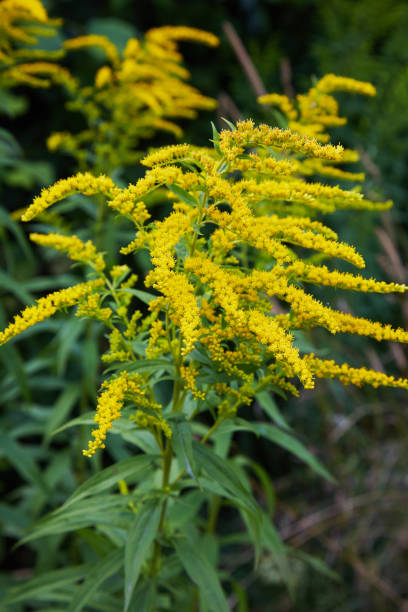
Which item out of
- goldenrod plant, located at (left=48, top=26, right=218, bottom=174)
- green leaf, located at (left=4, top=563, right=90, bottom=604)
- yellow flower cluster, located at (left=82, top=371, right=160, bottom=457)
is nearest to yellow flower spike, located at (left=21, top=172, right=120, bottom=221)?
yellow flower cluster, located at (left=82, top=371, right=160, bottom=457)

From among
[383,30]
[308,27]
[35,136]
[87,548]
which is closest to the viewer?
[87,548]

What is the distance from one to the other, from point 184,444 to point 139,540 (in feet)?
1.20

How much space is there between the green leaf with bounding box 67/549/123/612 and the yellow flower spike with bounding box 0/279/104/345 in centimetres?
85

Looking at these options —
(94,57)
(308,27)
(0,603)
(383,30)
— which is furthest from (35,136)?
(0,603)

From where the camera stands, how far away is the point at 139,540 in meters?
1.68

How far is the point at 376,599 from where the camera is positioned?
10.6 ft

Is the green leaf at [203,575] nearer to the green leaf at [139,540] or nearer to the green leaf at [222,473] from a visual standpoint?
the green leaf at [139,540]

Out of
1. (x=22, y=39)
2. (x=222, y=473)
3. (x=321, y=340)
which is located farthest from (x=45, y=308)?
(x=321, y=340)

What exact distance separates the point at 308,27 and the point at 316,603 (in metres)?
5.49

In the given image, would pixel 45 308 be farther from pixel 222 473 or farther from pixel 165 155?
pixel 222 473

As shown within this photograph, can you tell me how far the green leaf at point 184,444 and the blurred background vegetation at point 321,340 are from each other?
1.27 metres

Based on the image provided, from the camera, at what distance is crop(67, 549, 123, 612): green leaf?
1.81m

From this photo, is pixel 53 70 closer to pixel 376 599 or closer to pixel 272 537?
pixel 272 537

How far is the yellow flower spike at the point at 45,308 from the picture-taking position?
1512mm
